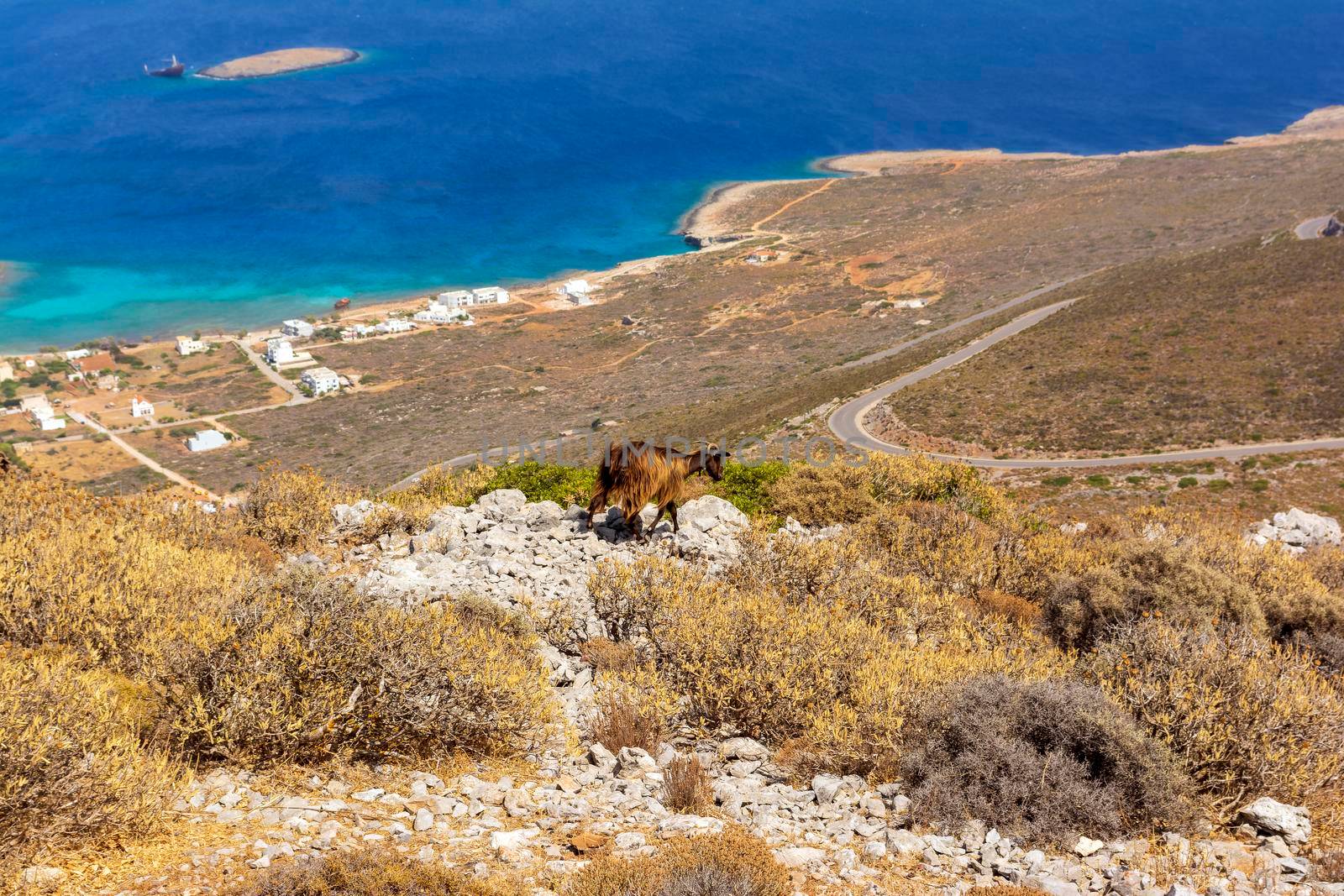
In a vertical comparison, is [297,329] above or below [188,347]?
above

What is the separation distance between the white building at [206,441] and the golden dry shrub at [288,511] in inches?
1950

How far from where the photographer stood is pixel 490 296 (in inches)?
3585

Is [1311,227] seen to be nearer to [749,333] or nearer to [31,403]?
[749,333]

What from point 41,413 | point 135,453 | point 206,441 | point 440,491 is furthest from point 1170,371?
point 41,413

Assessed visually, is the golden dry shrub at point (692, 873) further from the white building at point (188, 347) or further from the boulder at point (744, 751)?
the white building at point (188, 347)

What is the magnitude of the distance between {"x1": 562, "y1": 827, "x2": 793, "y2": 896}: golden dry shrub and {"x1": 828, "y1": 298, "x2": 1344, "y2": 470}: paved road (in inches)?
715

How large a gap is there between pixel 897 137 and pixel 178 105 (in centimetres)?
13952

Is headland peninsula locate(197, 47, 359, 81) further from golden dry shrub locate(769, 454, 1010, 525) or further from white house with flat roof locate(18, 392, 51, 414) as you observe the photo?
golden dry shrub locate(769, 454, 1010, 525)

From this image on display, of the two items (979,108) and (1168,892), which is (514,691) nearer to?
(1168,892)

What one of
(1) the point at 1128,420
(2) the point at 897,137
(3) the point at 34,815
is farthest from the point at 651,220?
(3) the point at 34,815

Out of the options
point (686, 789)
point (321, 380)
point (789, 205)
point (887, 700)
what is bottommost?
point (686, 789)

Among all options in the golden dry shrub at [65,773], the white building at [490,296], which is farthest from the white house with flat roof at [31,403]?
the golden dry shrub at [65,773]

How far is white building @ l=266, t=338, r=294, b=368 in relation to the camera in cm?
7356

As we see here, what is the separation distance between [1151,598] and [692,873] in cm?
744
